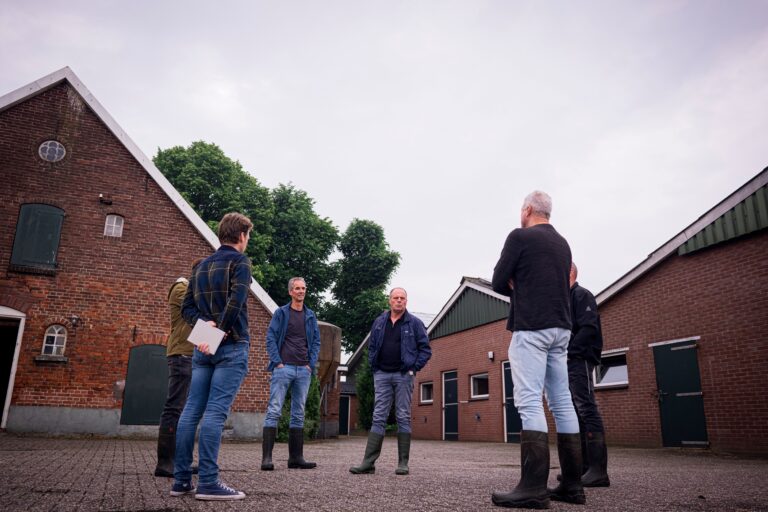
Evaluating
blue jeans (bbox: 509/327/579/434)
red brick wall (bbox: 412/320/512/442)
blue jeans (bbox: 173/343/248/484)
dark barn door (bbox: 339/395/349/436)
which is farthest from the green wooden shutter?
dark barn door (bbox: 339/395/349/436)

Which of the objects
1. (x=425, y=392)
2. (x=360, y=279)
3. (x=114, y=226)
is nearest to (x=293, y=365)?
(x=114, y=226)

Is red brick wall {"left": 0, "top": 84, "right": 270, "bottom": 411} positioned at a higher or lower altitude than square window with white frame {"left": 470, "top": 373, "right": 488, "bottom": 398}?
higher

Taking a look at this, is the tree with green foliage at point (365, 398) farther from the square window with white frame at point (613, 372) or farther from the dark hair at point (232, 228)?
the dark hair at point (232, 228)

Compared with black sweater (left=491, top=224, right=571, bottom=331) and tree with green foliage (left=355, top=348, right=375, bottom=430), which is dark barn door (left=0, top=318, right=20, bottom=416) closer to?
tree with green foliage (left=355, top=348, right=375, bottom=430)

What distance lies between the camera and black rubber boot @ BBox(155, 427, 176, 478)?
Answer: 4.30m

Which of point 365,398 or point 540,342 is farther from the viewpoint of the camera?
point 365,398

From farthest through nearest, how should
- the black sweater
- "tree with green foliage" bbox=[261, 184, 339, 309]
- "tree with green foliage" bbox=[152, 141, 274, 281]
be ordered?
"tree with green foliage" bbox=[261, 184, 339, 309] < "tree with green foliage" bbox=[152, 141, 274, 281] < the black sweater

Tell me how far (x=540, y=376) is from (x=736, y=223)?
9.32 meters

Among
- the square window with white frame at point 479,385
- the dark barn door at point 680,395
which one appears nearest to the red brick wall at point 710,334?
the dark barn door at point 680,395

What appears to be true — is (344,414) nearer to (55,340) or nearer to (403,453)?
(55,340)

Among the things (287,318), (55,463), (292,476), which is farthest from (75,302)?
(292,476)

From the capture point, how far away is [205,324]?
326cm

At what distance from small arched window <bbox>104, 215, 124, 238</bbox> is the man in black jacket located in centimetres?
1067

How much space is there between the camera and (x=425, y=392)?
71.4 feet
